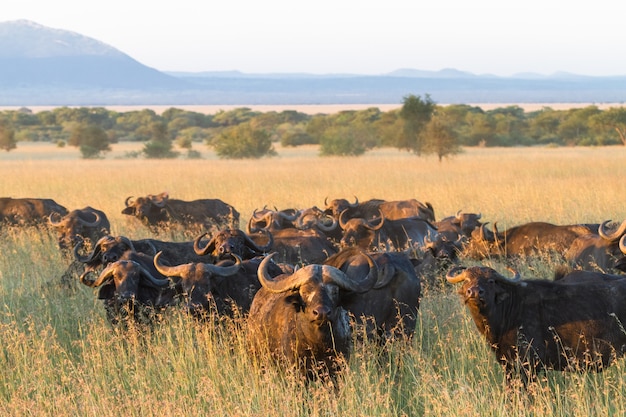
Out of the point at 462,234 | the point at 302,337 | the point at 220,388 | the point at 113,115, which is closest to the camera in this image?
the point at 302,337

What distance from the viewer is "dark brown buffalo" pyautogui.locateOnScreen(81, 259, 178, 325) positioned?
27.3 feet

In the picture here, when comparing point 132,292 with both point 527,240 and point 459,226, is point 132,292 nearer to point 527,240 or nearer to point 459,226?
point 527,240

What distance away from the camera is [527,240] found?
12750 millimetres

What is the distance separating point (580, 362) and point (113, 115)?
106m

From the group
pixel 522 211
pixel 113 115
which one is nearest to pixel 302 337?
pixel 522 211

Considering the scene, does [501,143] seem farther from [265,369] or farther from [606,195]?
[265,369]

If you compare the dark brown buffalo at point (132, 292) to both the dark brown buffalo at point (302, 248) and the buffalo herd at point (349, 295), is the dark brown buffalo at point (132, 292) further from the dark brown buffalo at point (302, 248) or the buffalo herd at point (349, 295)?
the dark brown buffalo at point (302, 248)

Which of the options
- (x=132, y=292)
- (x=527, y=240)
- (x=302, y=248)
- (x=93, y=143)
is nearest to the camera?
(x=132, y=292)

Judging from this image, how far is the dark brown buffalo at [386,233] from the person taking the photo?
12.9m

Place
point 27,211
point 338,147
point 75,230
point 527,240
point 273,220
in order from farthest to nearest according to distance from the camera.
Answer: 1. point 338,147
2. point 27,211
3. point 273,220
4. point 75,230
5. point 527,240

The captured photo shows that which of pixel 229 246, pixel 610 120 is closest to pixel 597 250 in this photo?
pixel 229 246

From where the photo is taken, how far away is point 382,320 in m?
7.89

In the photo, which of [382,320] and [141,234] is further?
[141,234]

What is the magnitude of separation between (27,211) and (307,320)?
11311mm
